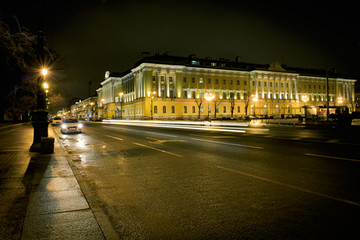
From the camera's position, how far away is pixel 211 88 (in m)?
A: 81.2

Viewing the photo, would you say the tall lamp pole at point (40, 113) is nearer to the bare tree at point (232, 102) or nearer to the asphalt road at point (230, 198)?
the asphalt road at point (230, 198)

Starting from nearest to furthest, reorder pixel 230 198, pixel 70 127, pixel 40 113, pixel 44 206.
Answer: pixel 44 206
pixel 230 198
pixel 40 113
pixel 70 127

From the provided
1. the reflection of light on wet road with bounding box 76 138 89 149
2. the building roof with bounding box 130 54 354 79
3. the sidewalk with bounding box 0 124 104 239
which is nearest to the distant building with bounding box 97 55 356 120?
the building roof with bounding box 130 54 354 79

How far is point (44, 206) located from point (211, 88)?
257ft

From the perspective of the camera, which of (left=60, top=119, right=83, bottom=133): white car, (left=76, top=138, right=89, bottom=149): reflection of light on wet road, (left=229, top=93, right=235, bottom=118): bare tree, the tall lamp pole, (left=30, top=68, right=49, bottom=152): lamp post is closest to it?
the tall lamp pole

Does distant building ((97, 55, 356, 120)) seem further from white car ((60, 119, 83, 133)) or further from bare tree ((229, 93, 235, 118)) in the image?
white car ((60, 119, 83, 133))

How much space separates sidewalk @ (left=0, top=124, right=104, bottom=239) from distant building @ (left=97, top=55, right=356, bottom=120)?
55.8m

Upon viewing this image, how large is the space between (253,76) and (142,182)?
8741 cm

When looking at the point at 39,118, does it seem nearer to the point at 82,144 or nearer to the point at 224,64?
the point at 82,144

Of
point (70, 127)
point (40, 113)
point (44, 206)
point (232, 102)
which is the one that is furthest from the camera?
point (232, 102)

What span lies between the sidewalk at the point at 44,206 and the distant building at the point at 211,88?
2196 inches

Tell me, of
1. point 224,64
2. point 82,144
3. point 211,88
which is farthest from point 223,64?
point 82,144

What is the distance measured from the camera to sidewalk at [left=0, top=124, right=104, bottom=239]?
138 inches

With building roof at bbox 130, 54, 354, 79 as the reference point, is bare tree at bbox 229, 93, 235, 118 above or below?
below
